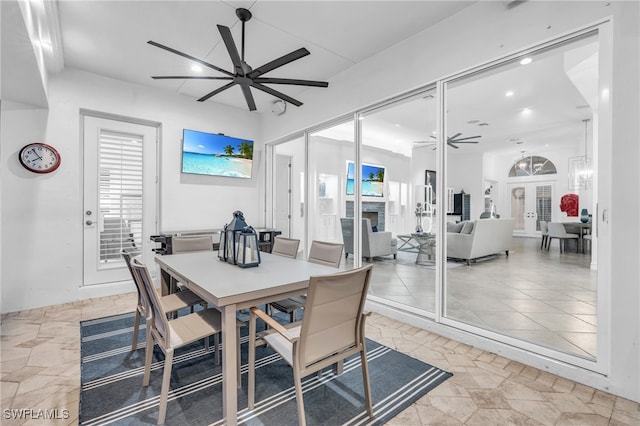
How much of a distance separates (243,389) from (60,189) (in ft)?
11.8

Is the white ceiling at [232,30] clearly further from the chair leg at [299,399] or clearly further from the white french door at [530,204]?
the white french door at [530,204]

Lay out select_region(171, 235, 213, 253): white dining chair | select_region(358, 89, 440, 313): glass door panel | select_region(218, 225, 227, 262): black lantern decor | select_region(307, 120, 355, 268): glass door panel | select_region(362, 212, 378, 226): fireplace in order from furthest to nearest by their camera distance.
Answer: select_region(362, 212, 378, 226): fireplace
select_region(307, 120, 355, 268): glass door panel
select_region(358, 89, 440, 313): glass door panel
select_region(171, 235, 213, 253): white dining chair
select_region(218, 225, 227, 262): black lantern decor

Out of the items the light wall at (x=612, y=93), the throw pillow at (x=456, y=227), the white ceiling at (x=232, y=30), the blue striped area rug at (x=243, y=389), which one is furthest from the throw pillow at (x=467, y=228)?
the blue striped area rug at (x=243, y=389)

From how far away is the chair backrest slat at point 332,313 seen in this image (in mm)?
1344

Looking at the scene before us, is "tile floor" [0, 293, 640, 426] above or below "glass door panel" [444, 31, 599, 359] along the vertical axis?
below

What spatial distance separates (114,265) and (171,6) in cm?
338

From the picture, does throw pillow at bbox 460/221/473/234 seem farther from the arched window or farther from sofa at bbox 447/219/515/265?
the arched window

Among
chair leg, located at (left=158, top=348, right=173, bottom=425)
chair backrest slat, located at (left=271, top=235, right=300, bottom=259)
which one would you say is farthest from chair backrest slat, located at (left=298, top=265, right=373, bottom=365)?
chair backrest slat, located at (left=271, top=235, right=300, bottom=259)

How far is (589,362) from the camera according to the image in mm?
1941

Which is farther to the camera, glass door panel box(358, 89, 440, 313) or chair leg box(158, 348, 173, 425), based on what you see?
glass door panel box(358, 89, 440, 313)

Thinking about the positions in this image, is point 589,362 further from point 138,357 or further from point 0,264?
point 0,264

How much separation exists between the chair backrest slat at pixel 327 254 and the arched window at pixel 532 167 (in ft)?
31.5

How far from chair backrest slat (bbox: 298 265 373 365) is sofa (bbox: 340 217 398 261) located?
3.97 metres

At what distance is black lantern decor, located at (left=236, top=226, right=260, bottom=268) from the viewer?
87.4 inches
